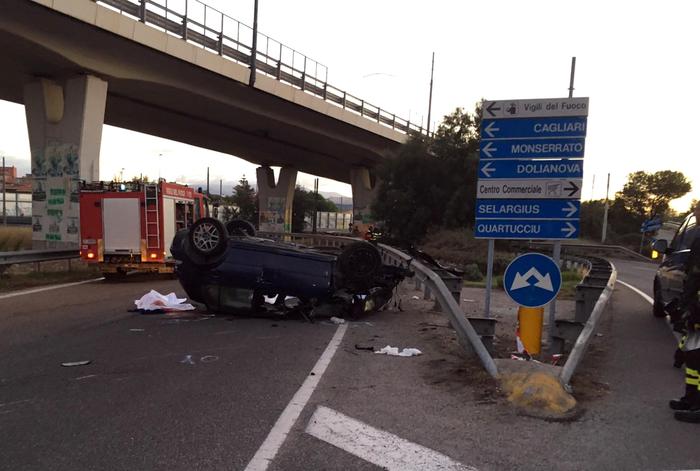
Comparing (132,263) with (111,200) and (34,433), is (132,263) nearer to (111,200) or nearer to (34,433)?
(111,200)

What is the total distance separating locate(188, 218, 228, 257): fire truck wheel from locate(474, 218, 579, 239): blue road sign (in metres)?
4.27

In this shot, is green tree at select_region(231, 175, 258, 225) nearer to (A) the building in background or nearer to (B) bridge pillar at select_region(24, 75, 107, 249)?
(A) the building in background

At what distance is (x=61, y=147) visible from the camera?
2225cm

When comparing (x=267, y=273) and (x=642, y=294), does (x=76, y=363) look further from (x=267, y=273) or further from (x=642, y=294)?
(x=642, y=294)

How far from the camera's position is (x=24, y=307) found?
995 centimetres

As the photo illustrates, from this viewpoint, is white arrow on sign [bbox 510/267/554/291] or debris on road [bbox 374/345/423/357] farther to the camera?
debris on road [bbox 374/345/423/357]

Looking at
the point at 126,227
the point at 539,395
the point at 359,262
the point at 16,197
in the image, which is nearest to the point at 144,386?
the point at 539,395

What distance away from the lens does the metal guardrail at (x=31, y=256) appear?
13413 millimetres

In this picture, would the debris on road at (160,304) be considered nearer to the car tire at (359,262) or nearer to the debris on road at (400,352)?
the car tire at (359,262)

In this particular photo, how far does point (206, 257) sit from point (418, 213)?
1103 inches

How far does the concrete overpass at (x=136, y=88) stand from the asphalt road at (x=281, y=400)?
15.3 m

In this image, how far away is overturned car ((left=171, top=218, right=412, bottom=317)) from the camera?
29.2ft

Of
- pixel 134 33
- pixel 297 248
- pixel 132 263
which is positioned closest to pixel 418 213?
pixel 134 33

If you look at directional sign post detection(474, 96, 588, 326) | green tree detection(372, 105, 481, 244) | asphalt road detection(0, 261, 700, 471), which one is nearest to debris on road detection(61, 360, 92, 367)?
asphalt road detection(0, 261, 700, 471)
